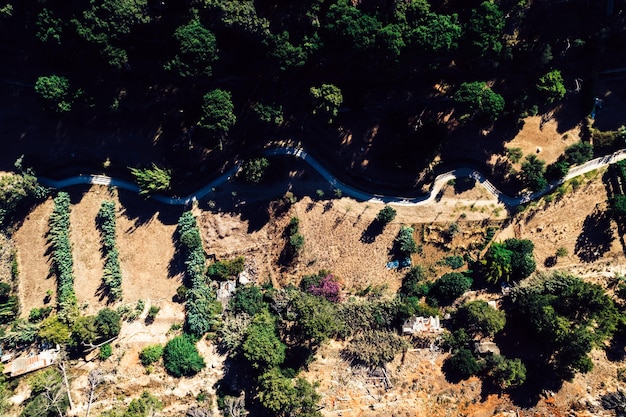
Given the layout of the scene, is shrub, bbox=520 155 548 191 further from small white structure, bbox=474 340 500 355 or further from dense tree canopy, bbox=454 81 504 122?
small white structure, bbox=474 340 500 355

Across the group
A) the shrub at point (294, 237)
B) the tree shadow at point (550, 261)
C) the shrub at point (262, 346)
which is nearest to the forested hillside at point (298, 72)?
the shrub at point (294, 237)

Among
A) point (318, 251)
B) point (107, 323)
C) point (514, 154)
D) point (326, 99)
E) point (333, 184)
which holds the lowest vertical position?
point (107, 323)

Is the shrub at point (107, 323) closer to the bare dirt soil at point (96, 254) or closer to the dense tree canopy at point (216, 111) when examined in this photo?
the bare dirt soil at point (96, 254)

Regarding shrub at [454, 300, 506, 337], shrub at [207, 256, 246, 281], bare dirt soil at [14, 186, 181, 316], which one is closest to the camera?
shrub at [454, 300, 506, 337]

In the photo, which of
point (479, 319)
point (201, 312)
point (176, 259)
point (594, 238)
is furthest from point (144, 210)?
point (594, 238)

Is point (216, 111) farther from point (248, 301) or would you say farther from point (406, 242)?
point (406, 242)

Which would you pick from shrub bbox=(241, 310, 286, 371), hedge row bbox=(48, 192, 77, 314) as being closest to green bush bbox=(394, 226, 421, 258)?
shrub bbox=(241, 310, 286, 371)
